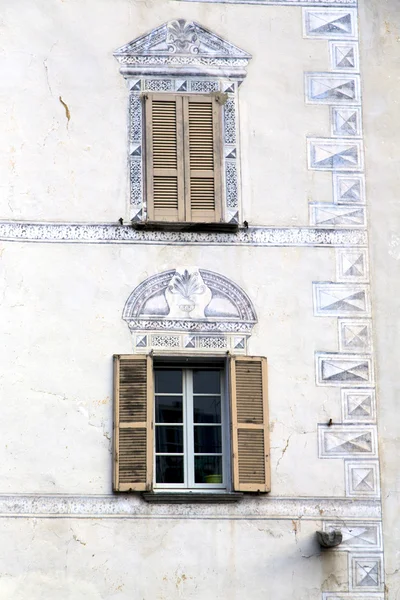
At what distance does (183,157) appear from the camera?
60.8 ft

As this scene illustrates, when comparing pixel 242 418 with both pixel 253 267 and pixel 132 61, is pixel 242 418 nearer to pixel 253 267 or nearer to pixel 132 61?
pixel 253 267

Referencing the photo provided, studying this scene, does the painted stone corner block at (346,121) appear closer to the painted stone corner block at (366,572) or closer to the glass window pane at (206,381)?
the glass window pane at (206,381)

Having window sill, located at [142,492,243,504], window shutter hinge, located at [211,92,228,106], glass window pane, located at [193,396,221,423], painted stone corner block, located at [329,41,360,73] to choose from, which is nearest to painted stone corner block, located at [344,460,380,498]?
window sill, located at [142,492,243,504]

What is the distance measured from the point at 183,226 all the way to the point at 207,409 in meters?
1.98

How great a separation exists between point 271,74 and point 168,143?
1438mm

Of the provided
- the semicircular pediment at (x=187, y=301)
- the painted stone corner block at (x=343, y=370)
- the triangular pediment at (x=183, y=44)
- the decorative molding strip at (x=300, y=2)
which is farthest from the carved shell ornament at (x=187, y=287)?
the decorative molding strip at (x=300, y=2)

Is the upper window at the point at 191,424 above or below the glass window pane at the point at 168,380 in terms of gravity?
below

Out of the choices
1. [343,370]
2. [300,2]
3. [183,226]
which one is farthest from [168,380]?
[300,2]

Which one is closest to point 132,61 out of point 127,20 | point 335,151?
point 127,20

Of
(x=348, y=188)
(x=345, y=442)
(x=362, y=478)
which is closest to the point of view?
(x=362, y=478)

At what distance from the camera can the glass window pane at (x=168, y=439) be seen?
1783 centimetres

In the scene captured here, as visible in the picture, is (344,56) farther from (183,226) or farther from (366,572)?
(366,572)

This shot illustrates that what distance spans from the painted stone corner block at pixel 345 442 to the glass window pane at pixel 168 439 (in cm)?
147

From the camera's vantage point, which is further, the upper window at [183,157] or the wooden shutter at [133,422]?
the upper window at [183,157]
